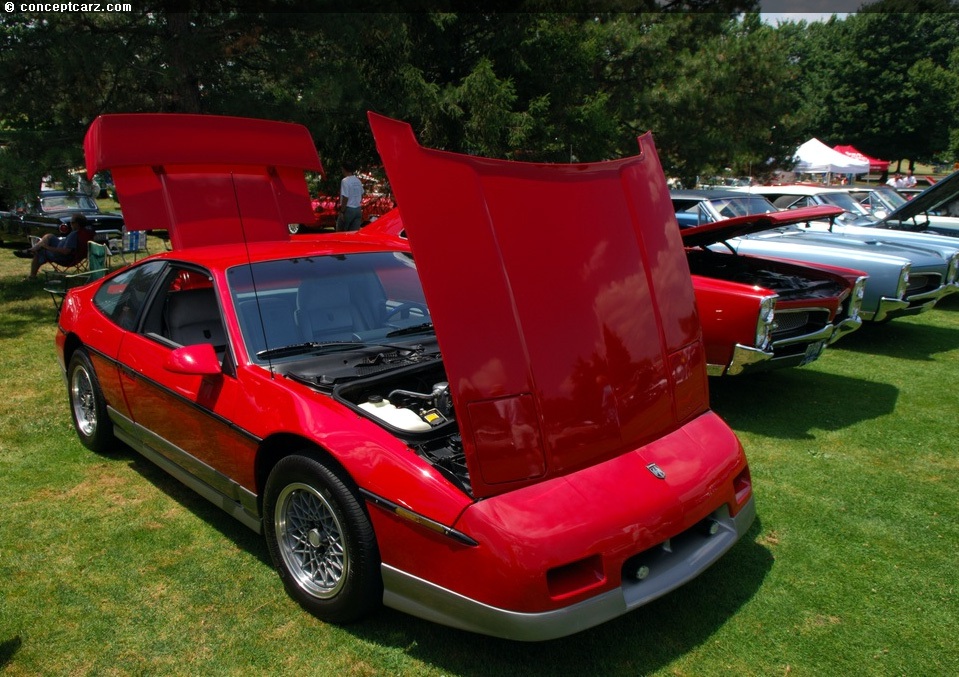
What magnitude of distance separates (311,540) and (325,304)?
49.6 inches

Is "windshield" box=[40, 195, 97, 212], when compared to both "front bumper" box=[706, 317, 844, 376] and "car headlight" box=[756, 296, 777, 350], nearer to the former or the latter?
"front bumper" box=[706, 317, 844, 376]

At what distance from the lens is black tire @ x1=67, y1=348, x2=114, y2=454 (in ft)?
14.4

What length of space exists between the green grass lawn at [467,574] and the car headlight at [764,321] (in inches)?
26.1

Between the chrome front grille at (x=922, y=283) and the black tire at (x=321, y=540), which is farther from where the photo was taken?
the chrome front grille at (x=922, y=283)

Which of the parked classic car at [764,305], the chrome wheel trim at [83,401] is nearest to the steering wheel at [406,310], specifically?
the parked classic car at [764,305]

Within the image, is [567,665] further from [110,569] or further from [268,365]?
[110,569]

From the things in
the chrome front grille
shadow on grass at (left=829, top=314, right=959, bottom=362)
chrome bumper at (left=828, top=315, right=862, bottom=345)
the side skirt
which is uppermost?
the side skirt

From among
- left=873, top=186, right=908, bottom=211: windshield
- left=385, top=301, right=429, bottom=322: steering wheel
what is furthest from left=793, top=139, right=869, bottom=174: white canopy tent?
left=385, top=301, right=429, bottom=322: steering wheel

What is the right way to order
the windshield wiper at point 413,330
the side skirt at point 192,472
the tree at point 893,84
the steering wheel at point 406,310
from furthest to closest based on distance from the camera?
the tree at point 893,84 < the steering wheel at point 406,310 < the windshield wiper at point 413,330 < the side skirt at point 192,472

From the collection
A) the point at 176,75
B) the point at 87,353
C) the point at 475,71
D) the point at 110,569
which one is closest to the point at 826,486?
the point at 110,569

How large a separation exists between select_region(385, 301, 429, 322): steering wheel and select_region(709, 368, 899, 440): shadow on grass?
2.63 m

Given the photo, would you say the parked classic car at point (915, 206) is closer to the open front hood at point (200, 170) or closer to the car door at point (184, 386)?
the open front hood at point (200, 170)

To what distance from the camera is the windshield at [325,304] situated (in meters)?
3.42

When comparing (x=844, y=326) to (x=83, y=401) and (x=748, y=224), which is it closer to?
(x=748, y=224)
